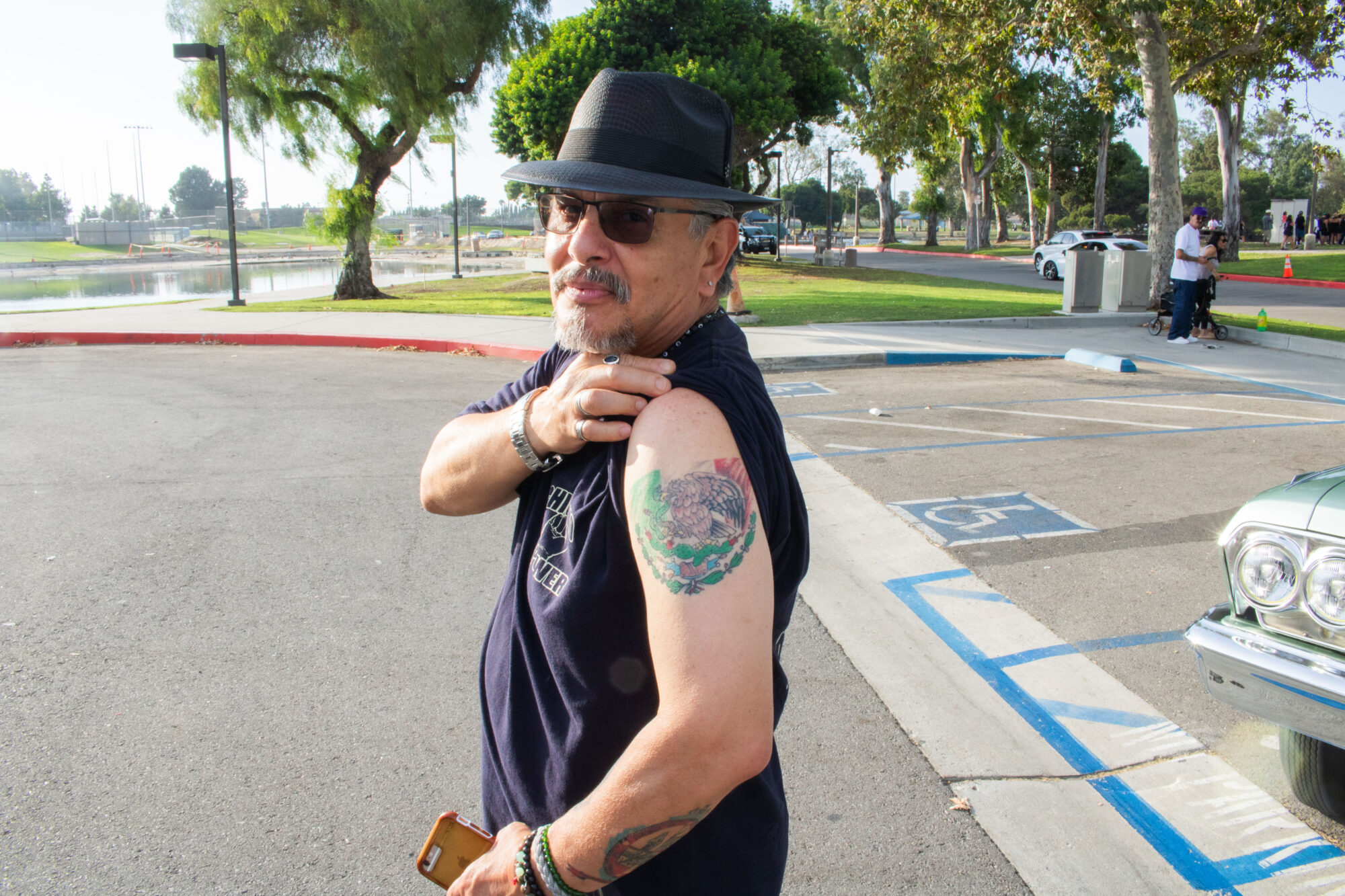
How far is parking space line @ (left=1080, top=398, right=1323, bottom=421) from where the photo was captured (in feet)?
29.6

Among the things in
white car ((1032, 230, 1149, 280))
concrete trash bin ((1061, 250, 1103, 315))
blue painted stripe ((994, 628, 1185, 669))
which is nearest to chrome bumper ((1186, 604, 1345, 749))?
blue painted stripe ((994, 628, 1185, 669))

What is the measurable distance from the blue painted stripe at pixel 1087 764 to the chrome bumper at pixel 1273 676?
45 cm

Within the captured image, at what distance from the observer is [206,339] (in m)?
14.8

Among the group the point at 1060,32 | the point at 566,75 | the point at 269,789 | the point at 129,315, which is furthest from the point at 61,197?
the point at 269,789

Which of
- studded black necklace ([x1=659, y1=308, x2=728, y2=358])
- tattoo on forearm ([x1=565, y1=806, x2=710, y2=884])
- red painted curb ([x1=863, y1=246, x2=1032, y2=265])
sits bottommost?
tattoo on forearm ([x1=565, y1=806, x2=710, y2=884])

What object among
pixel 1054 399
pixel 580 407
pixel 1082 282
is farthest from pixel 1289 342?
pixel 580 407

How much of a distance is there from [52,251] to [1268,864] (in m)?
70.8

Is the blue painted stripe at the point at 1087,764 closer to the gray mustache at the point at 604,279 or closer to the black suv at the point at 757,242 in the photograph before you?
the gray mustache at the point at 604,279

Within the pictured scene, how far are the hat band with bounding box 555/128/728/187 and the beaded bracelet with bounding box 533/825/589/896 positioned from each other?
100cm

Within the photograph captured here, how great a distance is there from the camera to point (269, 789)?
3100 millimetres

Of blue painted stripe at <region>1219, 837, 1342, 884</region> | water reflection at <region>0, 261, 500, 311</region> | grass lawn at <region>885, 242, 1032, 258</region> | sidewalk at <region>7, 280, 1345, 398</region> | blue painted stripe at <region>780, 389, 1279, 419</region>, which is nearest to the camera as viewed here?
blue painted stripe at <region>1219, 837, 1342, 884</region>

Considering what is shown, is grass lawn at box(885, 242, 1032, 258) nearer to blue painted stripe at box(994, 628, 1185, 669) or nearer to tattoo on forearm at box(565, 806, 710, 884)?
blue painted stripe at box(994, 628, 1185, 669)

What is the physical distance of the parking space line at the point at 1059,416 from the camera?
8492 mm

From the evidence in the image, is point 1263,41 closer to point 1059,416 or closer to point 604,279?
point 1059,416
